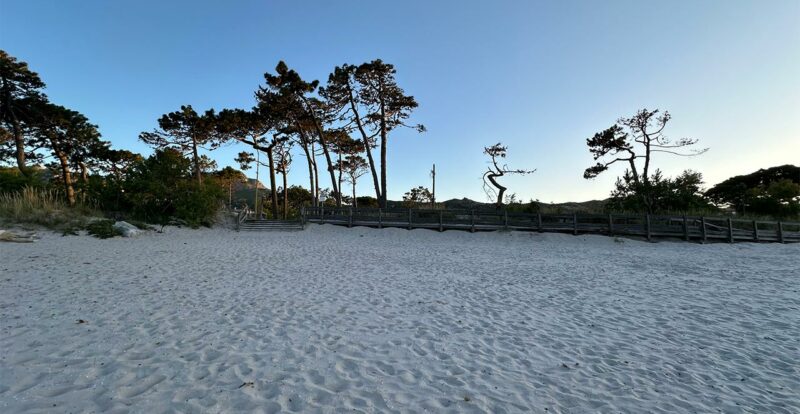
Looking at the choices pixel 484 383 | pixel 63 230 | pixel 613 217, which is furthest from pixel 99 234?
pixel 613 217

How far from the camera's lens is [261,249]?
1205 centimetres

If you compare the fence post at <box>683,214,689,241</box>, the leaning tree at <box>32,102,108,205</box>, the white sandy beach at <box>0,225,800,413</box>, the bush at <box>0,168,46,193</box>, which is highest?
the leaning tree at <box>32,102,108,205</box>

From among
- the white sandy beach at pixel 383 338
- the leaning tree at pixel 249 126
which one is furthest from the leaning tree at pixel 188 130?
the white sandy beach at pixel 383 338

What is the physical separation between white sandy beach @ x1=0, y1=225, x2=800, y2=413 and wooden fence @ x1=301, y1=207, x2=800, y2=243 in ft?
28.4

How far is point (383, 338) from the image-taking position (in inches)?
168

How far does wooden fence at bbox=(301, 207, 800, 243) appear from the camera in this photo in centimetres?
1731

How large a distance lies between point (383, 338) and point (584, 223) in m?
17.3

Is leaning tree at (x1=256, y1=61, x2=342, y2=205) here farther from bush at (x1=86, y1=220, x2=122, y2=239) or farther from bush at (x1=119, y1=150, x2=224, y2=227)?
bush at (x1=86, y1=220, x2=122, y2=239)

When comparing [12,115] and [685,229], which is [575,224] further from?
[12,115]

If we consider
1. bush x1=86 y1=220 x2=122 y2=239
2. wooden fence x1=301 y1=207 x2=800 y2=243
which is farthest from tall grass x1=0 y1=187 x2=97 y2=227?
wooden fence x1=301 y1=207 x2=800 y2=243

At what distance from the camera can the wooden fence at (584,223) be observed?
682 inches

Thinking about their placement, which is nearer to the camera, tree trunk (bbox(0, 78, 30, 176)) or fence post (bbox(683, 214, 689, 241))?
fence post (bbox(683, 214, 689, 241))

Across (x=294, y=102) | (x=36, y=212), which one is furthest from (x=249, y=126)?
(x=36, y=212)

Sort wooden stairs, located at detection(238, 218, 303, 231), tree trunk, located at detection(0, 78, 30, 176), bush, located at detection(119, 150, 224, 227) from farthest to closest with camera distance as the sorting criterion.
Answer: tree trunk, located at detection(0, 78, 30, 176) < wooden stairs, located at detection(238, 218, 303, 231) < bush, located at detection(119, 150, 224, 227)
